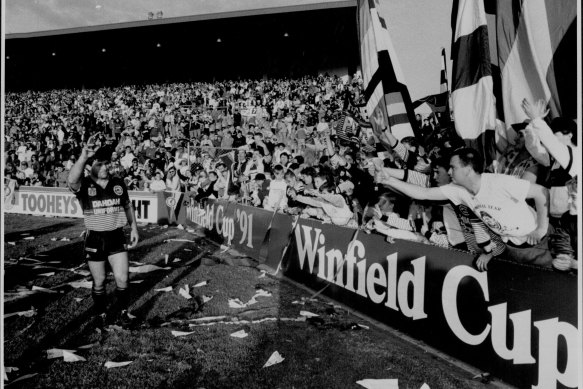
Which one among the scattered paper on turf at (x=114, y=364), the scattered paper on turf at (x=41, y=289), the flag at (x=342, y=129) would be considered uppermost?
the flag at (x=342, y=129)

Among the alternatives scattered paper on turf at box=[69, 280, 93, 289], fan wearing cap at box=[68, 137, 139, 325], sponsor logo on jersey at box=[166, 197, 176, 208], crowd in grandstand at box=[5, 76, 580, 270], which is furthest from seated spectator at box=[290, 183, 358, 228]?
sponsor logo on jersey at box=[166, 197, 176, 208]

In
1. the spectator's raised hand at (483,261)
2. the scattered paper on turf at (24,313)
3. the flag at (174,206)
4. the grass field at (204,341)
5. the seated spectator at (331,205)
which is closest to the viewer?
the grass field at (204,341)

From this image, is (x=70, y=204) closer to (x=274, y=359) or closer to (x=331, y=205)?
(x=331, y=205)

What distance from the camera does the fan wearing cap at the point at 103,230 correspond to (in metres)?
5.98

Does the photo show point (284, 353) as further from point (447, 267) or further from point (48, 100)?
point (48, 100)

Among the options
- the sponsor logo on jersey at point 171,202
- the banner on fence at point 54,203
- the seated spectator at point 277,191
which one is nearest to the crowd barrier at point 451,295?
the seated spectator at point 277,191

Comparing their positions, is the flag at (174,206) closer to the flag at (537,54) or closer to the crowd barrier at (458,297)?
the crowd barrier at (458,297)

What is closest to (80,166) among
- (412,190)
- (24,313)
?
(24,313)

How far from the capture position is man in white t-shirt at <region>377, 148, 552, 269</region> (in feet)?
14.9

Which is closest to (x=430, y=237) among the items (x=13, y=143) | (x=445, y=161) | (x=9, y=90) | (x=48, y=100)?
(x=445, y=161)

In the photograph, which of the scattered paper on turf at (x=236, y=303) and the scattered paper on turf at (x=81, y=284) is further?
the scattered paper on turf at (x=81, y=284)

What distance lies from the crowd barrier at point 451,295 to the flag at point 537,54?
2.28m

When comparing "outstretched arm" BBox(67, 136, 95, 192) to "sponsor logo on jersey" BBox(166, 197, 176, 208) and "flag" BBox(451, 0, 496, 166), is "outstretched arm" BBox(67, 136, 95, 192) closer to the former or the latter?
"flag" BBox(451, 0, 496, 166)

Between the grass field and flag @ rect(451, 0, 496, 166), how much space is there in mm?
2944
